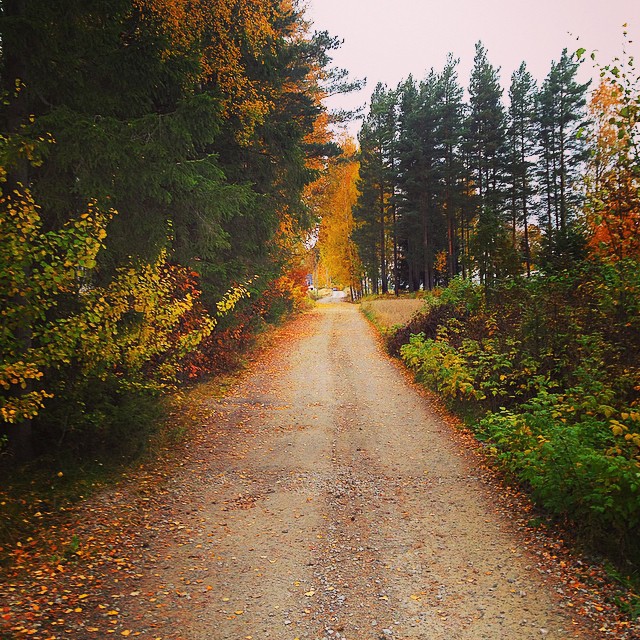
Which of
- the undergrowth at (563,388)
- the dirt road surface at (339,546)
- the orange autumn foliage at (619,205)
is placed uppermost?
the orange autumn foliage at (619,205)

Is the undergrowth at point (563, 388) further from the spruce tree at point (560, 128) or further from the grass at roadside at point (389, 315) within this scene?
the spruce tree at point (560, 128)

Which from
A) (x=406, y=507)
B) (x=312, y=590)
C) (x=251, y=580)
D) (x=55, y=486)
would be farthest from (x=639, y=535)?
(x=55, y=486)

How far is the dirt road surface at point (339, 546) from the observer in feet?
13.3

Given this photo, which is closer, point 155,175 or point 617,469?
point 617,469

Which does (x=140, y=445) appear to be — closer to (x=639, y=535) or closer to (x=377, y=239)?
(x=639, y=535)

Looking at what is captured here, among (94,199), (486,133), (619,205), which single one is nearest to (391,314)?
(486,133)

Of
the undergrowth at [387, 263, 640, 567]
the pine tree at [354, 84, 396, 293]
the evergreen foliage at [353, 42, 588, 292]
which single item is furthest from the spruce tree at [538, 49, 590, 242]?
the undergrowth at [387, 263, 640, 567]

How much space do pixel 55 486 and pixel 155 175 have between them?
4392 millimetres

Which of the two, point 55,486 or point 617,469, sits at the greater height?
point 617,469

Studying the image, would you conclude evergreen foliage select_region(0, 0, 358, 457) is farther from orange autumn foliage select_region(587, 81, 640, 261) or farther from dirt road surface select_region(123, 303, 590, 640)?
orange autumn foliage select_region(587, 81, 640, 261)

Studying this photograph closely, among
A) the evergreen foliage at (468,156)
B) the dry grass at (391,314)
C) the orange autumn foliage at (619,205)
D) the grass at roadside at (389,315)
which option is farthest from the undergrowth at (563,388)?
the evergreen foliage at (468,156)

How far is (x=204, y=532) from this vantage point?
18.5 feet

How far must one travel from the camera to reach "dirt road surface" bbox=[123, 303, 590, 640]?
405cm

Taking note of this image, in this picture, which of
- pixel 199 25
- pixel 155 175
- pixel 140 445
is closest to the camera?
pixel 155 175
